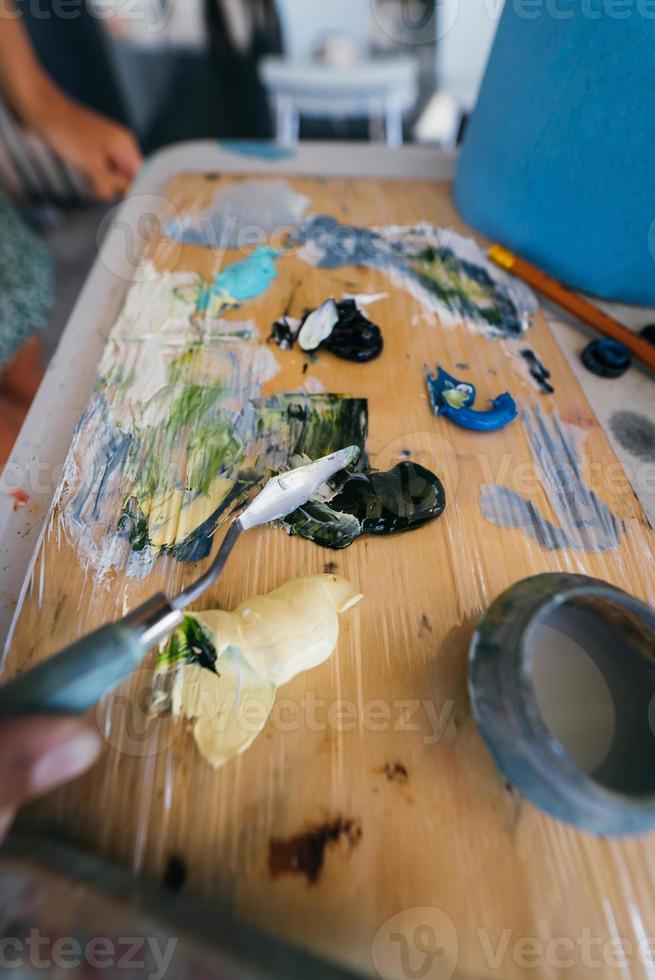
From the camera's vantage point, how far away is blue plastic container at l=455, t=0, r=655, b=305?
0.55 metres

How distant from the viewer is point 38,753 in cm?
30

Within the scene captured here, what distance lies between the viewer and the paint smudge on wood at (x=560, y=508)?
494 millimetres

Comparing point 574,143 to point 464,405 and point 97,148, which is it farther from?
point 97,148

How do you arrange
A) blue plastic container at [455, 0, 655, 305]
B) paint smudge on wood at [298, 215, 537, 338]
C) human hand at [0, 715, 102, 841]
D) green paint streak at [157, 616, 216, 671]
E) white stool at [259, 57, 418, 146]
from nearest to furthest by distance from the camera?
human hand at [0, 715, 102, 841], green paint streak at [157, 616, 216, 671], blue plastic container at [455, 0, 655, 305], paint smudge on wood at [298, 215, 537, 338], white stool at [259, 57, 418, 146]

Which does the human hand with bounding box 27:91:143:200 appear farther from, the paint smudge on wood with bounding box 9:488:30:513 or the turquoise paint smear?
the paint smudge on wood with bounding box 9:488:30:513

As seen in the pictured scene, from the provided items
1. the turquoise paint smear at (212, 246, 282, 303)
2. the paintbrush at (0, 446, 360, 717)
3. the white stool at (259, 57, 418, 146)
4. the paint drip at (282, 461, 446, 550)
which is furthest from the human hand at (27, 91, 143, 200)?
the paintbrush at (0, 446, 360, 717)

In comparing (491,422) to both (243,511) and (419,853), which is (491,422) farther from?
(419,853)

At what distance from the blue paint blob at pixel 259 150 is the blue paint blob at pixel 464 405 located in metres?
0.51

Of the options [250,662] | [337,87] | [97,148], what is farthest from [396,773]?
[337,87]

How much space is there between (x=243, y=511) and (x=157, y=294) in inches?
13.4

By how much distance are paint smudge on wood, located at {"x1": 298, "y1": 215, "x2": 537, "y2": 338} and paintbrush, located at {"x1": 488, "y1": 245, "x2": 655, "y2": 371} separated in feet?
0.04

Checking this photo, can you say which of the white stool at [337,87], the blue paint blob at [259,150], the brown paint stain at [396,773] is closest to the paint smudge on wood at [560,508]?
the brown paint stain at [396,773]

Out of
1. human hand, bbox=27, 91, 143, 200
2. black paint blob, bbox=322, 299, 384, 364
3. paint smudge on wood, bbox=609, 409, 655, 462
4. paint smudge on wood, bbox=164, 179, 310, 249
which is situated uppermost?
human hand, bbox=27, 91, 143, 200

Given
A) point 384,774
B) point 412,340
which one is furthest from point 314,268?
point 384,774
